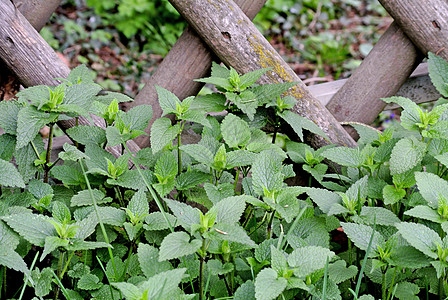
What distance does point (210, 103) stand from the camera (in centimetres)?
165

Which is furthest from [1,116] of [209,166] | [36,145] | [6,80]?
[209,166]

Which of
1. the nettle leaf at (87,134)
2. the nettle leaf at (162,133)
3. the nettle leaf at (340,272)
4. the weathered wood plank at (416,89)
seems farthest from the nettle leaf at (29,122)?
the weathered wood plank at (416,89)

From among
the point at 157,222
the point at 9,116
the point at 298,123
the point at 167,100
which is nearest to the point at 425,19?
the point at 298,123

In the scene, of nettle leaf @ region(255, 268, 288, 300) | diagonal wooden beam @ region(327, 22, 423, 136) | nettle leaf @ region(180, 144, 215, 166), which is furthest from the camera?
diagonal wooden beam @ region(327, 22, 423, 136)

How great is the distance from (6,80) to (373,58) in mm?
1354

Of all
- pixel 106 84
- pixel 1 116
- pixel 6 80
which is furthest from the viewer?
pixel 106 84

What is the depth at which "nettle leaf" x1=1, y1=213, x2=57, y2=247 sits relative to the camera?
1124 millimetres

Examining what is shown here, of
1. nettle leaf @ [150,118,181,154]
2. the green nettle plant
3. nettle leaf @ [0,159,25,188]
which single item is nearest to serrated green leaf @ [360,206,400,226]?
the green nettle plant

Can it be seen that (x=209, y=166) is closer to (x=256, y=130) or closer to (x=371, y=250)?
(x=256, y=130)

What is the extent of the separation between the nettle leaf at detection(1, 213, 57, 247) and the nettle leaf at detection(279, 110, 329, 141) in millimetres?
818

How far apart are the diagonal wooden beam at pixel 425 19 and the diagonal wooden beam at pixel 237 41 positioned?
43cm

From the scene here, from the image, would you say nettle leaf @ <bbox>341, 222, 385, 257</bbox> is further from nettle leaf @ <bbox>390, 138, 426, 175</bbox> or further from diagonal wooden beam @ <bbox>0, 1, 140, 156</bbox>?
diagonal wooden beam @ <bbox>0, 1, 140, 156</bbox>

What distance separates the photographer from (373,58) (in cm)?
190

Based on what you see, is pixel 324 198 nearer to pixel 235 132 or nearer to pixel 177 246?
pixel 235 132
